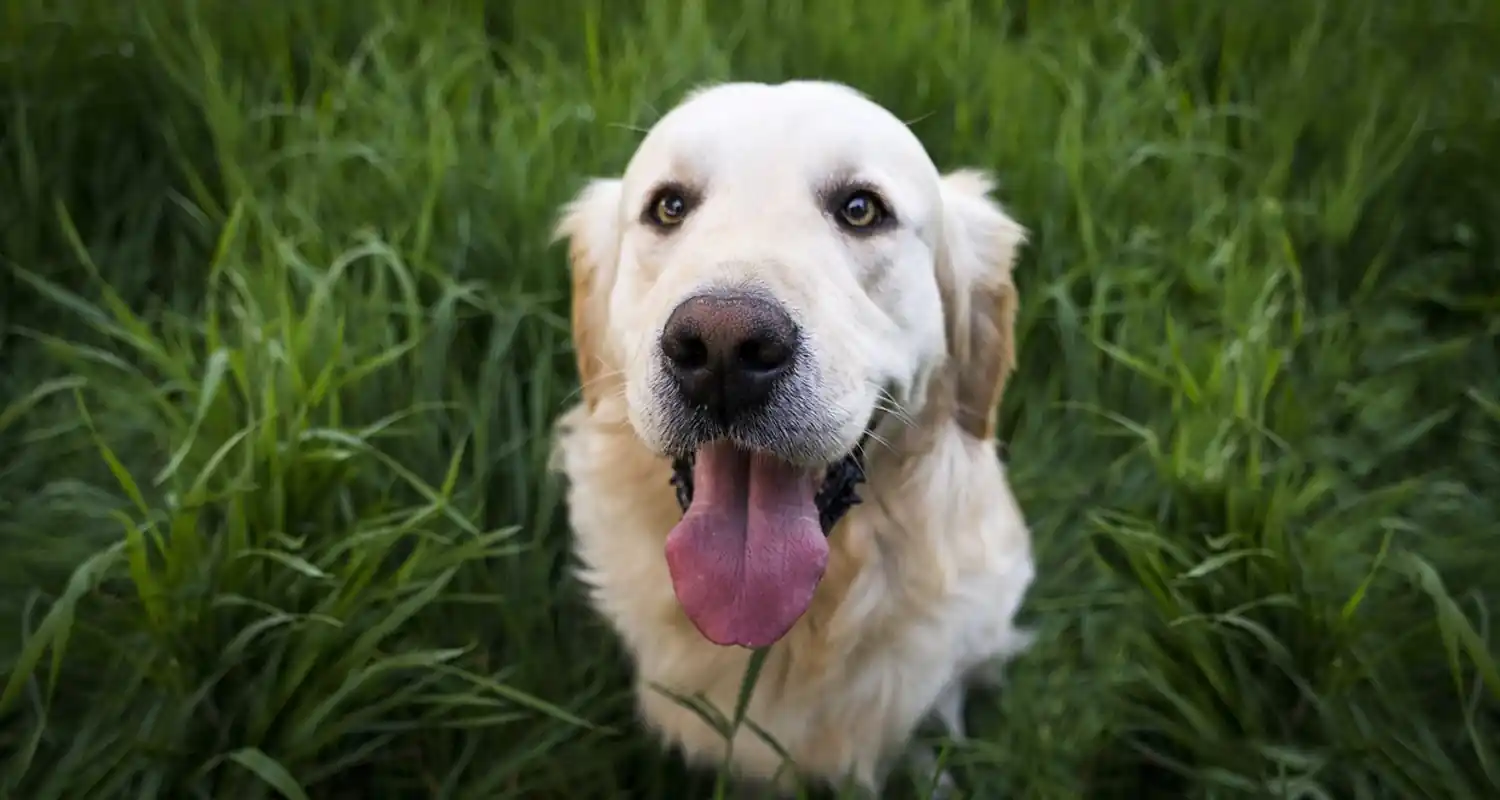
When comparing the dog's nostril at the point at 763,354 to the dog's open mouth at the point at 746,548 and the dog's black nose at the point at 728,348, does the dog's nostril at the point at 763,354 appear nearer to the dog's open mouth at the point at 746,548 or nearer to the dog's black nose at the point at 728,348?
the dog's black nose at the point at 728,348

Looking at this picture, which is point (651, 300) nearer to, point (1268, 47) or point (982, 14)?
point (982, 14)

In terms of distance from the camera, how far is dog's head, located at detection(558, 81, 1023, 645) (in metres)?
1.52

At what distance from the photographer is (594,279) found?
6.93 feet

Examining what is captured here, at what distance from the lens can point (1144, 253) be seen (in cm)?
288

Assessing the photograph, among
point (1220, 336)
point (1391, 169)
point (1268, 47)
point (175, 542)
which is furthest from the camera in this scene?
point (1268, 47)

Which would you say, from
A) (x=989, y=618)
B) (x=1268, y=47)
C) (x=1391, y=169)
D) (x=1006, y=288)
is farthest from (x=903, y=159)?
(x=1268, y=47)

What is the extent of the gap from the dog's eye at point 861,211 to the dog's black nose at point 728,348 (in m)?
0.36

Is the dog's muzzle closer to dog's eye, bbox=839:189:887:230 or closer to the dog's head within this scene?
the dog's head

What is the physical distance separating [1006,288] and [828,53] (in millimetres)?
1313

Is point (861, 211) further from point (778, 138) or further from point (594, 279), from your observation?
point (594, 279)

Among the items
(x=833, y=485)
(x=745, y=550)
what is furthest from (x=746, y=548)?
(x=833, y=485)

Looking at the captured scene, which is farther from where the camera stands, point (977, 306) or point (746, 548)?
point (977, 306)

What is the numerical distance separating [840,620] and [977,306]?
0.66 meters

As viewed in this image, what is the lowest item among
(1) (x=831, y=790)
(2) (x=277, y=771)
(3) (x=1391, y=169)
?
(1) (x=831, y=790)
